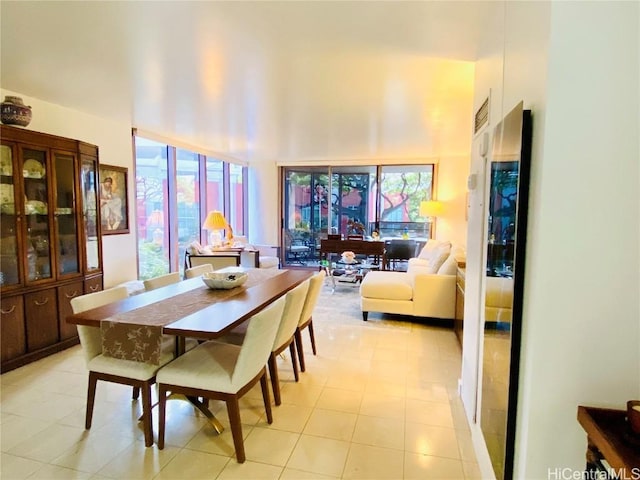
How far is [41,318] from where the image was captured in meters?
3.11

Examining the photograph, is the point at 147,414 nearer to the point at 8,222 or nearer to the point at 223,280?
the point at 223,280

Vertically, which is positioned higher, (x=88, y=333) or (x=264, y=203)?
(x=264, y=203)

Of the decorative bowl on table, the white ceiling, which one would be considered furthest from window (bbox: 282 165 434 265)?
the decorative bowl on table

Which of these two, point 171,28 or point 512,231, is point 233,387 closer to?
point 512,231

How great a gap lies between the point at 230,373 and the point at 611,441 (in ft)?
5.34

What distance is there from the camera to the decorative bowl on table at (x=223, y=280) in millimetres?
2652

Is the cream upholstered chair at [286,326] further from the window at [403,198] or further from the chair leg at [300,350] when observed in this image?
the window at [403,198]

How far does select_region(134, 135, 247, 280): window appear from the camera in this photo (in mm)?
5043

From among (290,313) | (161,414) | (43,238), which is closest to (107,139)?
(43,238)

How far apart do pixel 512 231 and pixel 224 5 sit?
1.80 m

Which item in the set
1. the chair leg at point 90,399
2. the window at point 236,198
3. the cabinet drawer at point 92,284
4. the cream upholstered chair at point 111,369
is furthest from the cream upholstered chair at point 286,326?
the window at point 236,198

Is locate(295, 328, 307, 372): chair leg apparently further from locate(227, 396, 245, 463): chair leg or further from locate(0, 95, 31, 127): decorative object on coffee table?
locate(0, 95, 31, 127): decorative object on coffee table

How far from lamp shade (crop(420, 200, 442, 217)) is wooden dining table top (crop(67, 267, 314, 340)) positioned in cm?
471

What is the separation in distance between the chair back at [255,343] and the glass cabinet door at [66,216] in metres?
2.45
